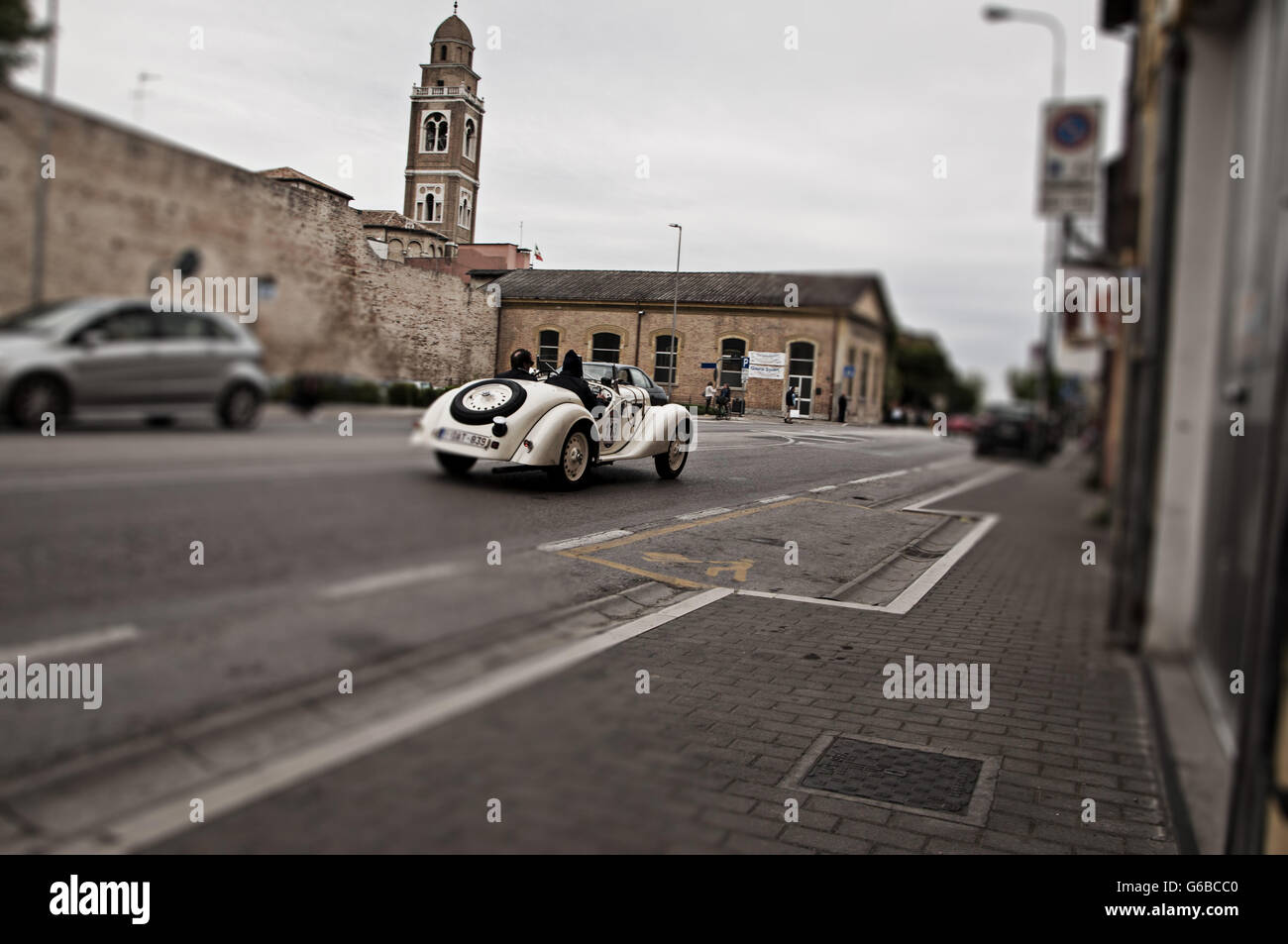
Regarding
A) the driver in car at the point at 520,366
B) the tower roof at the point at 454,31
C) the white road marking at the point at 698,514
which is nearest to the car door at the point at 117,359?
the driver in car at the point at 520,366

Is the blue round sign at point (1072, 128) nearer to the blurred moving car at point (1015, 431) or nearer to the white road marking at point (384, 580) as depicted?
the blurred moving car at point (1015, 431)

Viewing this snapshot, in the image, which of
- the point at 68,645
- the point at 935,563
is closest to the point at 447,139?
the point at 68,645

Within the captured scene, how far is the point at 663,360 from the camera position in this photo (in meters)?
2.03

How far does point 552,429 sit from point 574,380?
116 mm

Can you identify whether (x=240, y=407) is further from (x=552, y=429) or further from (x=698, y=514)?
(x=698, y=514)

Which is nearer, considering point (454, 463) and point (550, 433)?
point (454, 463)

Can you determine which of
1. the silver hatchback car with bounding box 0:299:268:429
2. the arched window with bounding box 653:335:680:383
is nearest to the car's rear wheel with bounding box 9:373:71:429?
the silver hatchback car with bounding box 0:299:268:429

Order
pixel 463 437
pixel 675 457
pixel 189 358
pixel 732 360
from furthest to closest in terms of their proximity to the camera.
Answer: pixel 675 457
pixel 732 360
pixel 463 437
pixel 189 358

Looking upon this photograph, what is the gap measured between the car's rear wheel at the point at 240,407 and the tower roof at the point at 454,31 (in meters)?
0.92

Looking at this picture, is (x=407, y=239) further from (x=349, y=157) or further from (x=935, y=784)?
(x=935, y=784)

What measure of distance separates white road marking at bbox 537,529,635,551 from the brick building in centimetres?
35

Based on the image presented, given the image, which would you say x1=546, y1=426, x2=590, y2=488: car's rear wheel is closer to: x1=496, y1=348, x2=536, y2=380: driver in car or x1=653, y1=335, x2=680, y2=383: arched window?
x1=496, y1=348, x2=536, y2=380: driver in car

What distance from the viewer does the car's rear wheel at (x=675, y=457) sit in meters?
2.18
